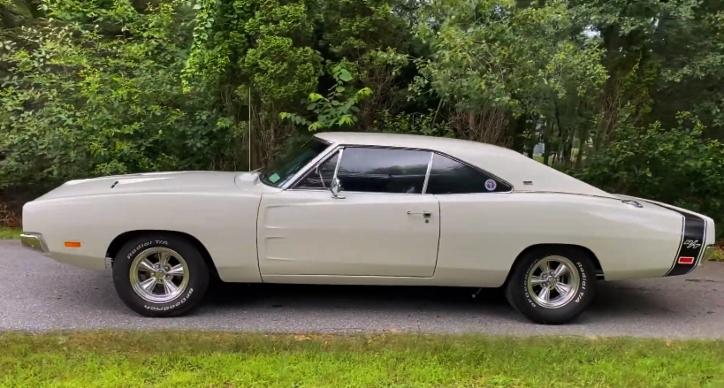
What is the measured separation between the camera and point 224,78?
336 inches

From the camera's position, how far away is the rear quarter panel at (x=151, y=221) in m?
4.79

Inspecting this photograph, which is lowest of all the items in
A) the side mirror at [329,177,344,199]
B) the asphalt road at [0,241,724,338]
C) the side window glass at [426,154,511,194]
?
the asphalt road at [0,241,724,338]

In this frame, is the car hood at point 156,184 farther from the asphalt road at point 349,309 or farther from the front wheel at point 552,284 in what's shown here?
the front wheel at point 552,284

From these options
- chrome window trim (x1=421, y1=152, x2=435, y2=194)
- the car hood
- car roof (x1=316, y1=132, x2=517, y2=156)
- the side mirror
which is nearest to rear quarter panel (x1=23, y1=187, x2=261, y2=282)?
the car hood

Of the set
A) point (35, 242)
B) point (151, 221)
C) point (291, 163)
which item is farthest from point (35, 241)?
point (291, 163)

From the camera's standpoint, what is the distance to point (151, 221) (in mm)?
4820

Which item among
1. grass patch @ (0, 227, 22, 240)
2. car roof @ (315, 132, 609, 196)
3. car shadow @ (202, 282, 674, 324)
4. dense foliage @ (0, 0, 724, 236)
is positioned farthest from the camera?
grass patch @ (0, 227, 22, 240)

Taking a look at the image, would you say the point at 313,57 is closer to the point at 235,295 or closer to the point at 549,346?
the point at 235,295

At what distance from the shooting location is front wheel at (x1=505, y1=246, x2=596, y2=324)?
16.7 ft

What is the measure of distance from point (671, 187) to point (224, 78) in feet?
20.3

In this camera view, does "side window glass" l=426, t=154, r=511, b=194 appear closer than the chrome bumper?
No

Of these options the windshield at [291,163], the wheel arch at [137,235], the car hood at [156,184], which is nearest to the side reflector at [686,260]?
the windshield at [291,163]

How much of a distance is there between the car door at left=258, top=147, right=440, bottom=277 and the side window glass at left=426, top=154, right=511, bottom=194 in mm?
144

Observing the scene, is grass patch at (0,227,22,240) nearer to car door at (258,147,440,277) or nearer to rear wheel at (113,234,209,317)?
rear wheel at (113,234,209,317)
